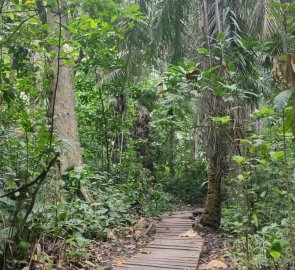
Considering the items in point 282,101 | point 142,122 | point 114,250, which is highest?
point 142,122

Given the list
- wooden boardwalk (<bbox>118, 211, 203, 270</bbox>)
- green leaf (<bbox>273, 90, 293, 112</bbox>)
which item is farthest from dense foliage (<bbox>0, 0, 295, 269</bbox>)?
wooden boardwalk (<bbox>118, 211, 203, 270</bbox>)

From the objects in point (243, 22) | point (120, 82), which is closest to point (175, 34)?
point (120, 82)

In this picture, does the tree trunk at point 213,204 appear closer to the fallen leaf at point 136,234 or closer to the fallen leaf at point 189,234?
the fallen leaf at point 189,234

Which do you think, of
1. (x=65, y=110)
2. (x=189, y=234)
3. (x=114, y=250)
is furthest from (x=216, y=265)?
(x=65, y=110)

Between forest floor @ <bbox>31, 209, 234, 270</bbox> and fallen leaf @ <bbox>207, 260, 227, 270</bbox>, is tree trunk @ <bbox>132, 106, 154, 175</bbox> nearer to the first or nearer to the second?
forest floor @ <bbox>31, 209, 234, 270</bbox>

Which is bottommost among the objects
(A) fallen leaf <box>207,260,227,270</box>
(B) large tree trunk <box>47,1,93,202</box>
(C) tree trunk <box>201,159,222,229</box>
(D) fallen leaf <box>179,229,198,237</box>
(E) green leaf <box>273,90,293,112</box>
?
(D) fallen leaf <box>179,229,198,237</box>

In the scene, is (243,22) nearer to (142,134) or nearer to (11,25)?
(11,25)

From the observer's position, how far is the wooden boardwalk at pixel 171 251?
173 inches

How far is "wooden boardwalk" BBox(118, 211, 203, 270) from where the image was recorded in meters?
4.41

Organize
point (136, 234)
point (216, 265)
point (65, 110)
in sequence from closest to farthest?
point (216, 265), point (136, 234), point (65, 110)

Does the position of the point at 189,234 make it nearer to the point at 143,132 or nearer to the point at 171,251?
the point at 171,251

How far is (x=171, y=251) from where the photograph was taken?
5.24m

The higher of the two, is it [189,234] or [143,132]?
[143,132]

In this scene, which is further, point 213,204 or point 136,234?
point 213,204
